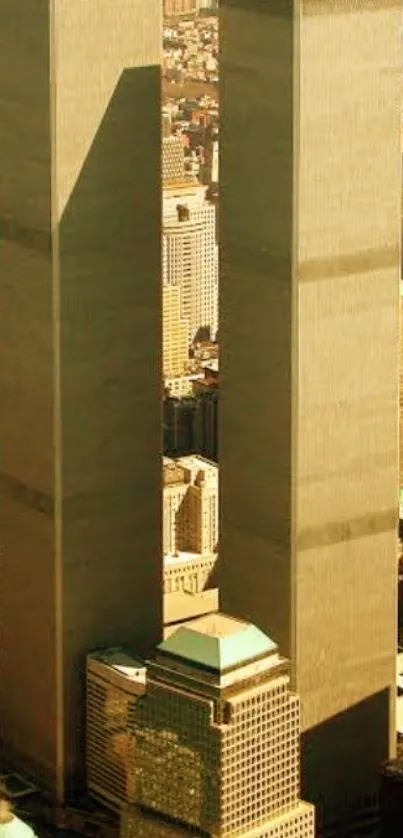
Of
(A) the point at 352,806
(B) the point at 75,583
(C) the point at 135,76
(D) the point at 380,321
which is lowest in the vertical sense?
(A) the point at 352,806

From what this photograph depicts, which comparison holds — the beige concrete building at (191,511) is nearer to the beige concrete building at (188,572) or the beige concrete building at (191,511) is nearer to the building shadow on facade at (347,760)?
the beige concrete building at (188,572)

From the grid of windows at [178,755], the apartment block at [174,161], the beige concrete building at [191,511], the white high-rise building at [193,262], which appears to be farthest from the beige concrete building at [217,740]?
the apartment block at [174,161]

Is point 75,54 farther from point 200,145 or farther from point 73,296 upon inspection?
point 200,145

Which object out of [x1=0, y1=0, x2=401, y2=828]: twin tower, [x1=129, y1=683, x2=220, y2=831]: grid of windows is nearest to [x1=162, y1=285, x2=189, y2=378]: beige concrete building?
[x1=0, y1=0, x2=401, y2=828]: twin tower

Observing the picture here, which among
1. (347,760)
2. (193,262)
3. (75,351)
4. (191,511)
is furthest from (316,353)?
(193,262)

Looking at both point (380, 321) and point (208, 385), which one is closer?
point (380, 321)

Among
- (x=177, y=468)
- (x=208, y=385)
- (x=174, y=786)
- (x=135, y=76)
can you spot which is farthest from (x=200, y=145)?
(x=174, y=786)
